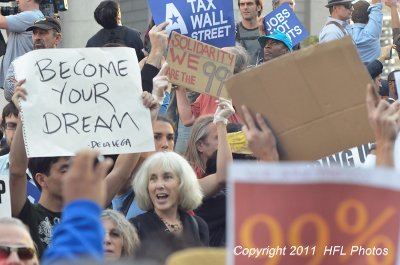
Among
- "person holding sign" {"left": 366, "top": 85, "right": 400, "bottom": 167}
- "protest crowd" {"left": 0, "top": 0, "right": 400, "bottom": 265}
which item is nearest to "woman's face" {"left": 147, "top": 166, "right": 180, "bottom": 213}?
"protest crowd" {"left": 0, "top": 0, "right": 400, "bottom": 265}

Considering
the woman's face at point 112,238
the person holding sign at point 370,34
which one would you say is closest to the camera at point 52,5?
the person holding sign at point 370,34

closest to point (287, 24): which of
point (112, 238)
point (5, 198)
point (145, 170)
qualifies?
point (145, 170)

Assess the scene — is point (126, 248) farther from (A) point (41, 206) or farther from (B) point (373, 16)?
(B) point (373, 16)

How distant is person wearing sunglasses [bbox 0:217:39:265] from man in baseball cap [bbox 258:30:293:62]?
18.4ft

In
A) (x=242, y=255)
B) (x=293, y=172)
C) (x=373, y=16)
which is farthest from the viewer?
(x=373, y=16)

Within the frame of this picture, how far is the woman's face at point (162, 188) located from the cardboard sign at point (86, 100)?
34 cm

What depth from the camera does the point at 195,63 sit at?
8305 mm

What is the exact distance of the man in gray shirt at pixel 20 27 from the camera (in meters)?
10.7

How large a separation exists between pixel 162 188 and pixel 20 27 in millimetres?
4686

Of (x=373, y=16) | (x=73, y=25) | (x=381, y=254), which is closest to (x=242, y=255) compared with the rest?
(x=381, y=254)

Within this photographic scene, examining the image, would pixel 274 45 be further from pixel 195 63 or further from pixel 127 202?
pixel 127 202

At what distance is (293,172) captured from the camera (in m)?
3.26

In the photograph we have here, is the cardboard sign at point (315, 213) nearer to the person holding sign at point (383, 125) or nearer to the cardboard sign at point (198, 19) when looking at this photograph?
the person holding sign at point (383, 125)

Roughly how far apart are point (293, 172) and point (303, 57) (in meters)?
1.75
